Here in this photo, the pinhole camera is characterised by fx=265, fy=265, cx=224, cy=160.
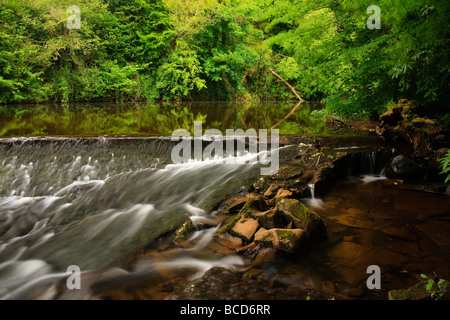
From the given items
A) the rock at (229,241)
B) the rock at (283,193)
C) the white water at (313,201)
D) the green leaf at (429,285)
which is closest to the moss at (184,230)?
the rock at (229,241)

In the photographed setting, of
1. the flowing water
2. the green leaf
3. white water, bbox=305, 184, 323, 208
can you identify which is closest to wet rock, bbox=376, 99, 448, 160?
the flowing water

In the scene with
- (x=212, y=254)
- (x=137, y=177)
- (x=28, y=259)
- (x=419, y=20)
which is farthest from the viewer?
(x=137, y=177)

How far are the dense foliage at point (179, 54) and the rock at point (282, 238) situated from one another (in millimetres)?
4164

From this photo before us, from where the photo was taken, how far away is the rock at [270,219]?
3473 mm

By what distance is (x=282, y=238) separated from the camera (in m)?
3.18

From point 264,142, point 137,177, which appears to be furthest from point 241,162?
point 137,177

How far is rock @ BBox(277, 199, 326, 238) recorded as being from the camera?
3377 millimetres

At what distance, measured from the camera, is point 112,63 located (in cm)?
2169

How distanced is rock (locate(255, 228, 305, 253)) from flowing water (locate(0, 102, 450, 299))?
0.52 feet

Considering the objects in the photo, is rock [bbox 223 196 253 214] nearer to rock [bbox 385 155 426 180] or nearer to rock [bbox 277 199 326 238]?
rock [bbox 277 199 326 238]

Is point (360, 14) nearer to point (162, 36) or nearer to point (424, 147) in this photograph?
point (424, 147)

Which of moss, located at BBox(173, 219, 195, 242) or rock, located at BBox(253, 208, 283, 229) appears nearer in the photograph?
rock, located at BBox(253, 208, 283, 229)

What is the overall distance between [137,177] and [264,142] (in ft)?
11.0

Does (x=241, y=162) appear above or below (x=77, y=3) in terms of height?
below
